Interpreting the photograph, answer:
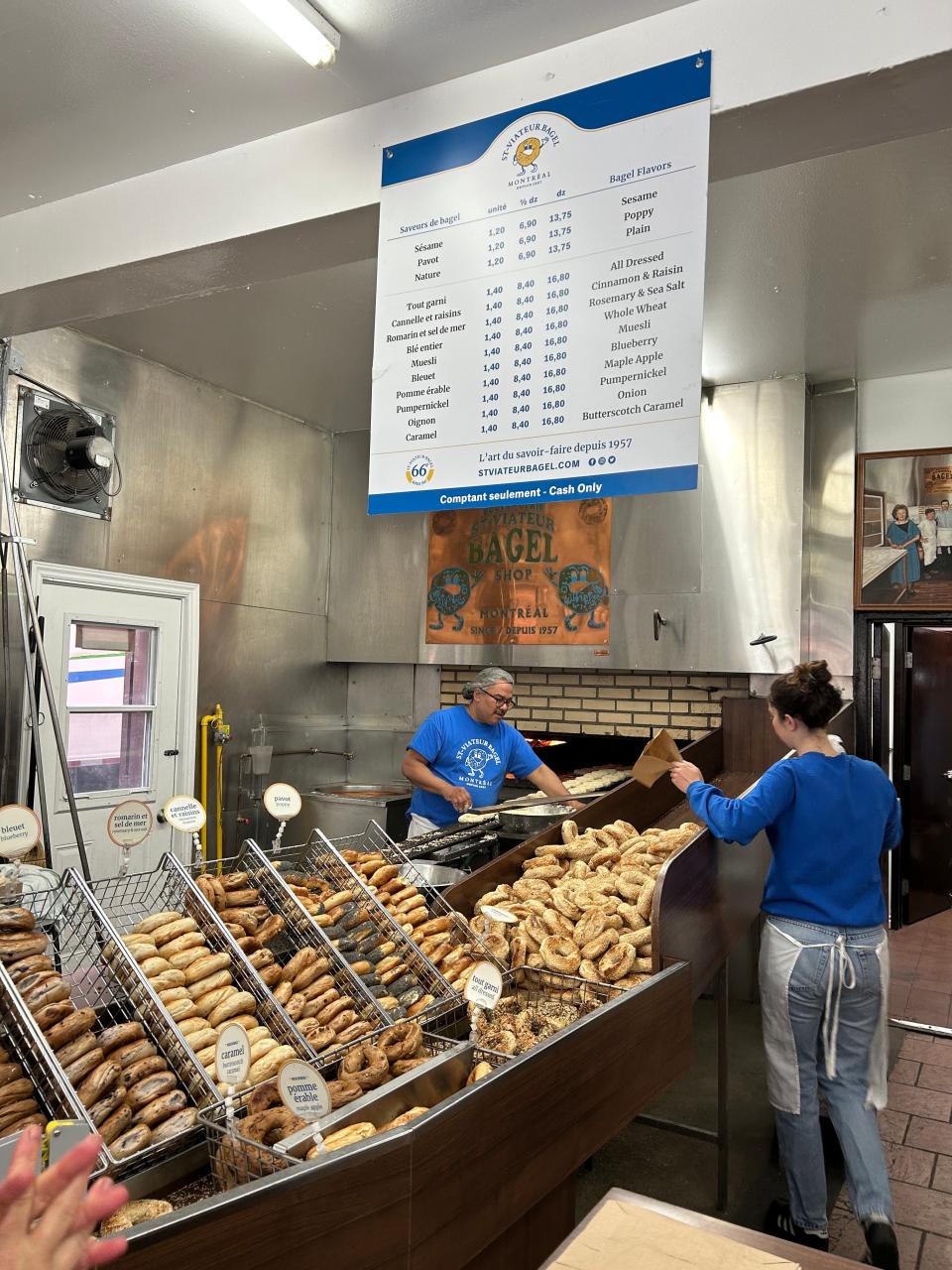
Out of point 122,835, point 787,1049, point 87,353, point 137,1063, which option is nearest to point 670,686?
point 787,1049

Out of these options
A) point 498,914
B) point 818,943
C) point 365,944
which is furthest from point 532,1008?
point 818,943

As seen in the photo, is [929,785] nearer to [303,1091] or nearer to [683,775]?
[683,775]

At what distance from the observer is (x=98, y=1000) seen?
2045 millimetres

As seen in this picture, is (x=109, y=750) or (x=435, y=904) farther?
(x=109, y=750)

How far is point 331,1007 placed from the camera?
7.11ft

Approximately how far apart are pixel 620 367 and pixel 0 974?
1955 millimetres

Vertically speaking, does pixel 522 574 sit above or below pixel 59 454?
below

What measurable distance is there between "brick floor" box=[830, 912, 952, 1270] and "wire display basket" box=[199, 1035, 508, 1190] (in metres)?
2.03

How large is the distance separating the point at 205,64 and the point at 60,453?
10.0 ft

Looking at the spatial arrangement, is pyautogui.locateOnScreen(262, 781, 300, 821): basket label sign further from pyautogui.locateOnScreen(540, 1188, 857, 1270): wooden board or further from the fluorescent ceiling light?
the fluorescent ceiling light

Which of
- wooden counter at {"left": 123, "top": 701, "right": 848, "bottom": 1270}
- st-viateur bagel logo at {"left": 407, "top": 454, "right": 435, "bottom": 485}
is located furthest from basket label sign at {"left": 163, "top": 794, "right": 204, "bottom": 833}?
st-viateur bagel logo at {"left": 407, "top": 454, "right": 435, "bottom": 485}

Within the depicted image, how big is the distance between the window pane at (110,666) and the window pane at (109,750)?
0.11 metres

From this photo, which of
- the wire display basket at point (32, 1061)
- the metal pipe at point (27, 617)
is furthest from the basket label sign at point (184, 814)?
the metal pipe at point (27, 617)

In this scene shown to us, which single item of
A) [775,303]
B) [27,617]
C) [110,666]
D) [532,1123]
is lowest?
[532,1123]
